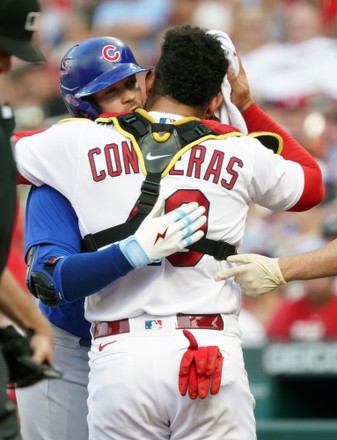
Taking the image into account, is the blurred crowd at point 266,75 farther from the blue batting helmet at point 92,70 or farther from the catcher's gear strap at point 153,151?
the catcher's gear strap at point 153,151

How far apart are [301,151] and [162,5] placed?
8.09m

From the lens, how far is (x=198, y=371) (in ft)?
12.3

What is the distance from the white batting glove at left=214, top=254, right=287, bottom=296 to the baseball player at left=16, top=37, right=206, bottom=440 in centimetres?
81

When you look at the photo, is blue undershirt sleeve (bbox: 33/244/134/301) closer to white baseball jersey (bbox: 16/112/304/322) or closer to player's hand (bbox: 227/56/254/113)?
white baseball jersey (bbox: 16/112/304/322)

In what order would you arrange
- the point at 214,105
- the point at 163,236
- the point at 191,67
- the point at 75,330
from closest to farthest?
the point at 163,236, the point at 191,67, the point at 214,105, the point at 75,330

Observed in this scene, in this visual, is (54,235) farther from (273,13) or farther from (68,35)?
(68,35)

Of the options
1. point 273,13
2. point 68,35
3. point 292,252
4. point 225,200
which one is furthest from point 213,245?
point 68,35

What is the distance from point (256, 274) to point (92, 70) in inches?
44.8

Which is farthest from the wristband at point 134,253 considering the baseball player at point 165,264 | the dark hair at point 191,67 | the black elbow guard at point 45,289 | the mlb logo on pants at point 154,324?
the dark hair at point 191,67

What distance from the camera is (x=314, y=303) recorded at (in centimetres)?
816

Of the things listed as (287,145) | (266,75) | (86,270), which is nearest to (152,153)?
(86,270)

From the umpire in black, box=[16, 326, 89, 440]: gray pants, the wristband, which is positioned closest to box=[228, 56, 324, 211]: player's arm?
the wristband

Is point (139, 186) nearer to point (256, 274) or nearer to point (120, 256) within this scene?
point (120, 256)

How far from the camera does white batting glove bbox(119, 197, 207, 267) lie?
373 centimetres
